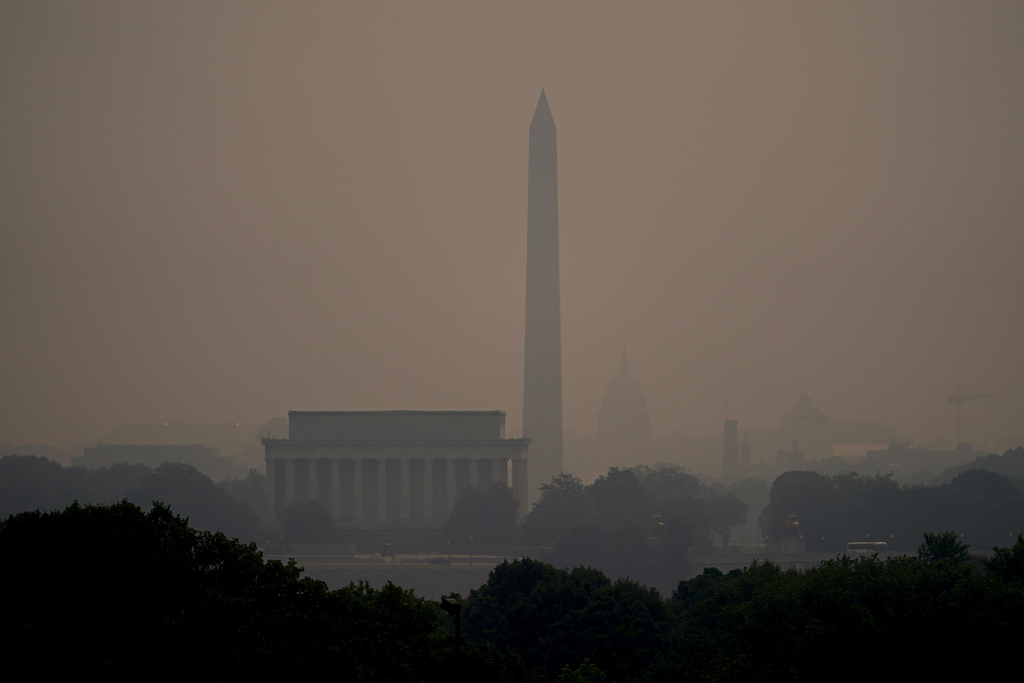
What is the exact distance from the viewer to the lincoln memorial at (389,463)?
160375mm

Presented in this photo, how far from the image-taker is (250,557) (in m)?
45.1

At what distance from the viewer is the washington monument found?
161750 millimetres

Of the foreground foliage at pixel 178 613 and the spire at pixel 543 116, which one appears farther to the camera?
the spire at pixel 543 116

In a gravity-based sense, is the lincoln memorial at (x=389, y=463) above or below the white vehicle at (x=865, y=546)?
above

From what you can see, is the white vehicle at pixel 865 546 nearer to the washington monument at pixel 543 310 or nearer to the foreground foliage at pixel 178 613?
the washington monument at pixel 543 310

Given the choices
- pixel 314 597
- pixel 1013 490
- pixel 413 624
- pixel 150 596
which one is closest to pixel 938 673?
pixel 413 624

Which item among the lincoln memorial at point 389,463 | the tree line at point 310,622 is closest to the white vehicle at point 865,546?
Result: the lincoln memorial at point 389,463

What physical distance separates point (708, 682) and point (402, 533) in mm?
104738

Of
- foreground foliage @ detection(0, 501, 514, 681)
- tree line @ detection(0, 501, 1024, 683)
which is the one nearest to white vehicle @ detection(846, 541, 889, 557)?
tree line @ detection(0, 501, 1024, 683)

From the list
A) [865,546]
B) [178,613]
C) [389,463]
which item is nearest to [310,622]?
[178,613]

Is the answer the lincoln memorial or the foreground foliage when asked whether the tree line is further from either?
the lincoln memorial

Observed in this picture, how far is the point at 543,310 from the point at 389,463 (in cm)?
2334

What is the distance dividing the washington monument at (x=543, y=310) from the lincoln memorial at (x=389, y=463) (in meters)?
5.52

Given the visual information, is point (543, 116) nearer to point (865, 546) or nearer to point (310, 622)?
point (865, 546)
